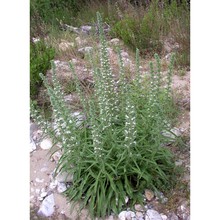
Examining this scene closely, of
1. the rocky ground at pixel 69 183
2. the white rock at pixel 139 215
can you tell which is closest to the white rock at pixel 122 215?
the rocky ground at pixel 69 183

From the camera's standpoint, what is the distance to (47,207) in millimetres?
3154

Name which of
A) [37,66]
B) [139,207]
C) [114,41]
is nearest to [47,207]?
[139,207]

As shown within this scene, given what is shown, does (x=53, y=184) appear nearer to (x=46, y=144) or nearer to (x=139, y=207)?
(x=46, y=144)

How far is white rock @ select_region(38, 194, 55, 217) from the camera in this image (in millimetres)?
3123

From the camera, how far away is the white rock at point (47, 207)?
312 centimetres

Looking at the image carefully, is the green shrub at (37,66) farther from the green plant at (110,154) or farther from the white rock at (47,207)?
the white rock at (47,207)

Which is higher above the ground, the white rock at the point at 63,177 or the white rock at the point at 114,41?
the white rock at the point at 63,177

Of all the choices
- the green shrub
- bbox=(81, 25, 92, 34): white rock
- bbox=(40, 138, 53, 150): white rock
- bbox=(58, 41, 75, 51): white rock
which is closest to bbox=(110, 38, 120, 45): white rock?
A: bbox=(58, 41, 75, 51): white rock

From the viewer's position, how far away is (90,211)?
2.91m

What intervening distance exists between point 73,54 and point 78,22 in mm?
1747

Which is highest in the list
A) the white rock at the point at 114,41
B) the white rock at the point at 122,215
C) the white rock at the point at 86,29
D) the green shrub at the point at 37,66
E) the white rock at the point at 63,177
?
the green shrub at the point at 37,66

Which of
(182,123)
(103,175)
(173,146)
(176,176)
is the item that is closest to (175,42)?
(182,123)

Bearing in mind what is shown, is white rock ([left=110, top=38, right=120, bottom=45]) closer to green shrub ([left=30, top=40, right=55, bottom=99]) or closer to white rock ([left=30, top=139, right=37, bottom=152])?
green shrub ([left=30, top=40, right=55, bottom=99])

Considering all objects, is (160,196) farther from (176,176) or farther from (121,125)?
(121,125)
